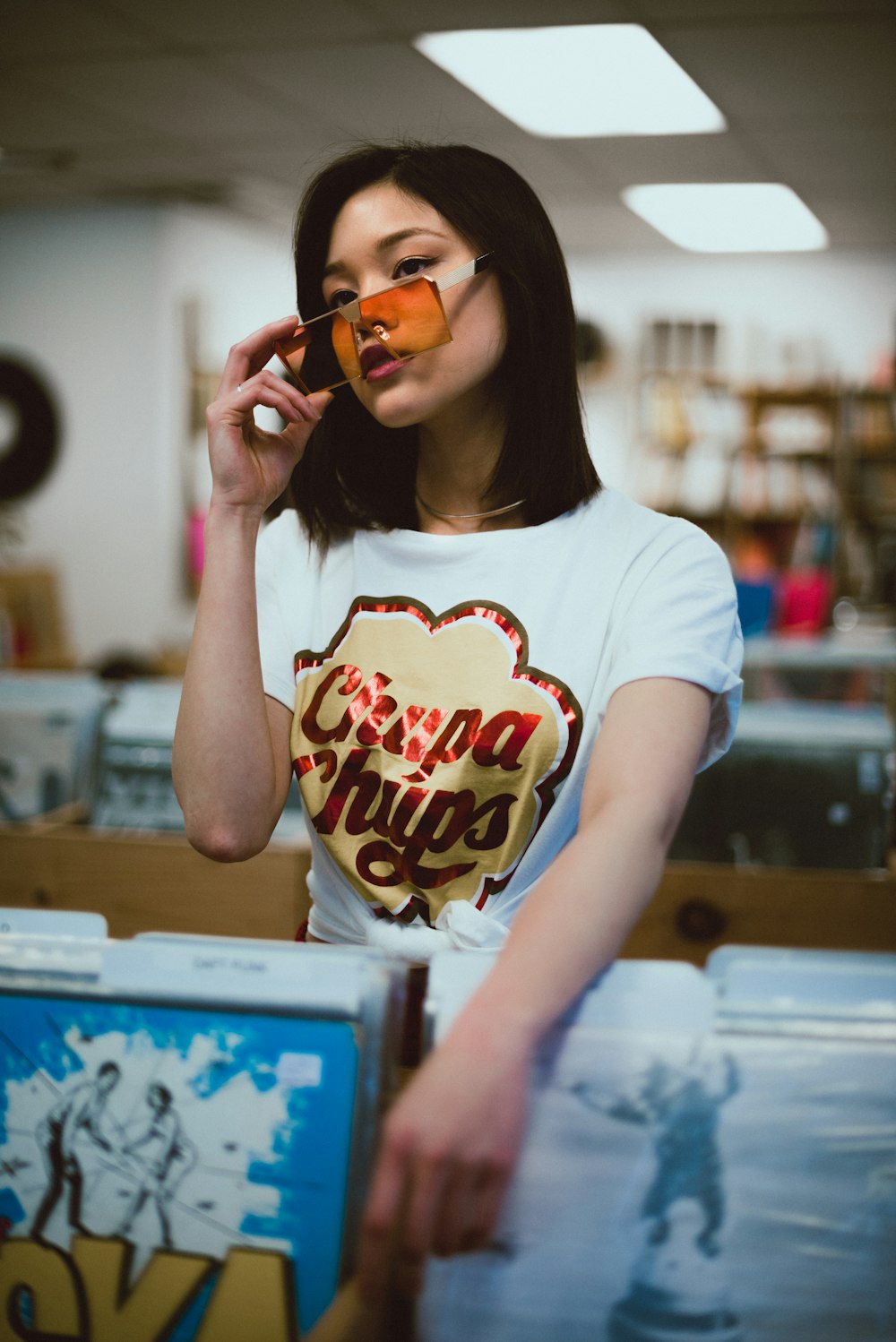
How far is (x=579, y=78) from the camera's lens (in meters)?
4.04

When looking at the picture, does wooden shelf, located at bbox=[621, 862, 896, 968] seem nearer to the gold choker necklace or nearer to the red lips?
the gold choker necklace

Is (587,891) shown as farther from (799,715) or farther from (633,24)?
(633,24)

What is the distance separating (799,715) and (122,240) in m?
5.68

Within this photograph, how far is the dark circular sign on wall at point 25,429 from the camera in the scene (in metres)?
6.63

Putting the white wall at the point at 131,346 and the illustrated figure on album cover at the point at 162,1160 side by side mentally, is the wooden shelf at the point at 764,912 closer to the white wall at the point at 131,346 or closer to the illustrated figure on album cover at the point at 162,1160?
the illustrated figure on album cover at the point at 162,1160

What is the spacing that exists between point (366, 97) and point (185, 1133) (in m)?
4.37

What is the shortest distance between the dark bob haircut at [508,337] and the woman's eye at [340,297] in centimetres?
5

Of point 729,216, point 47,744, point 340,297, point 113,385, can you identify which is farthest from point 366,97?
point 340,297

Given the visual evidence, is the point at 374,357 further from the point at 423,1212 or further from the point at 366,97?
the point at 366,97

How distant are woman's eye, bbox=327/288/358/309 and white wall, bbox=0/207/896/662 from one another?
18.3ft

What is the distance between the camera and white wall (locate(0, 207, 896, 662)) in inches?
257

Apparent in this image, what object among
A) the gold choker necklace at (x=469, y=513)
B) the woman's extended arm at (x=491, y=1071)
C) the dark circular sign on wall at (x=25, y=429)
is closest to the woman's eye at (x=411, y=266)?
the gold choker necklace at (x=469, y=513)

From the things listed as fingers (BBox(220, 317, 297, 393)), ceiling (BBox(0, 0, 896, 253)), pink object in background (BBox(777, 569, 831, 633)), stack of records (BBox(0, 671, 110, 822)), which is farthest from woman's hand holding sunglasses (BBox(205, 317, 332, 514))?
pink object in background (BBox(777, 569, 831, 633))

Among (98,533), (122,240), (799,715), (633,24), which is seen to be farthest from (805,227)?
(799,715)
